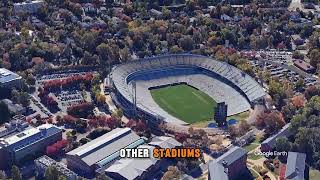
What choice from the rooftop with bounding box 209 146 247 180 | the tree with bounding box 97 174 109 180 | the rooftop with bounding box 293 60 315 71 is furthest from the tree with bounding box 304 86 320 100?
the tree with bounding box 97 174 109 180

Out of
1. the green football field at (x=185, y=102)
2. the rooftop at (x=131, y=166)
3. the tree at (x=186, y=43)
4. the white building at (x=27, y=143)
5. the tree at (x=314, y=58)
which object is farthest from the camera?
the tree at (x=186, y=43)

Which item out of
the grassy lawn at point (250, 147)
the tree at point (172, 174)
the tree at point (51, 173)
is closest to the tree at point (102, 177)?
the tree at point (51, 173)

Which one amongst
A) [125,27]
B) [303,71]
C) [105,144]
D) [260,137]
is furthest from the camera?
[125,27]

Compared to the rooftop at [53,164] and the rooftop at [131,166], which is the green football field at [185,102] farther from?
the rooftop at [53,164]

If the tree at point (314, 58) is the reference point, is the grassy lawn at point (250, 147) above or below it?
below

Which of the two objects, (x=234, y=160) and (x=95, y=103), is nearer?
(x=234, y=160)

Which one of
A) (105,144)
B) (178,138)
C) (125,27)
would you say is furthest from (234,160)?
(125,27)

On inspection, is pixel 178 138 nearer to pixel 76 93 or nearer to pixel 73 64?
pixel 76 93

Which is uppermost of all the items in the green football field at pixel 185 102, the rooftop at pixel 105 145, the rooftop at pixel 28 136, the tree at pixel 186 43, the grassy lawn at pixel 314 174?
the tree at pixel 186 43

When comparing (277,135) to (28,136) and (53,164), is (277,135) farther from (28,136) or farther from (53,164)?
(28,136)
